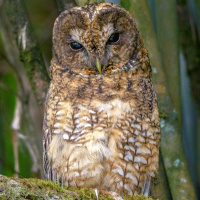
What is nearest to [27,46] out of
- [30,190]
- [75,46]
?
[75,46]

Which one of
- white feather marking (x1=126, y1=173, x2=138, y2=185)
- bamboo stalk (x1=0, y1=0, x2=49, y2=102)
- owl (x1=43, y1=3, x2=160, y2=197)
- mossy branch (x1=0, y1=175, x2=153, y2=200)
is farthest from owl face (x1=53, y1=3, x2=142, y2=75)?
mossy branch (x1=0, y1=175, x2=153, y2=200)

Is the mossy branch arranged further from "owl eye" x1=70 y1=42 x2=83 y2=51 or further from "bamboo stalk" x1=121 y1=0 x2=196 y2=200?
"bamboo stalk" x1=121 y1=0 x2=196 y2=200

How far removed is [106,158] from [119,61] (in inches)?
20.1

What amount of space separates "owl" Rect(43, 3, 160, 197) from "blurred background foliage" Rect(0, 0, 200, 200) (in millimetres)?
255

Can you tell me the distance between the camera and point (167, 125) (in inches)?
94.8

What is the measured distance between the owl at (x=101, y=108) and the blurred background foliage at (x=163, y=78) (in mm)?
255

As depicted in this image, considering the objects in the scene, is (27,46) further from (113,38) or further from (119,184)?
(119,184)

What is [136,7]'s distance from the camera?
240cm

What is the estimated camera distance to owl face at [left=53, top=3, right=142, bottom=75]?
201 cm

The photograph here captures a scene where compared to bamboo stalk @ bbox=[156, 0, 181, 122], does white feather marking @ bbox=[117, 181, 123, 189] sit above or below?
below

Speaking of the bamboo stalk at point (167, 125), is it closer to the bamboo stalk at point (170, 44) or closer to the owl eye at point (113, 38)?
the bamboo stalk at point (170, 44)

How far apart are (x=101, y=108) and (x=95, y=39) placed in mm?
333

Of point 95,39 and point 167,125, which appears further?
point 167,125

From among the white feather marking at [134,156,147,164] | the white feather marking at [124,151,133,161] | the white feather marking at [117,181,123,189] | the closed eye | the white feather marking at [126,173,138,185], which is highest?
the closed eye
